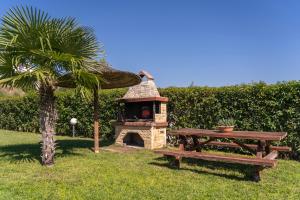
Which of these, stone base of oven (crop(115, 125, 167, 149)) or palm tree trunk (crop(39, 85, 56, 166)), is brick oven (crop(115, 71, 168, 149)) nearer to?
stone base of oven (crop(115, 125, 167, 149))

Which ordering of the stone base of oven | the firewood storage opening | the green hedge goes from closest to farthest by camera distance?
the green hedge → the stone base of oven → the firewood storage opening

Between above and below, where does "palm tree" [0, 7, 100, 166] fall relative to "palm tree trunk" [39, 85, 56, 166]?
above

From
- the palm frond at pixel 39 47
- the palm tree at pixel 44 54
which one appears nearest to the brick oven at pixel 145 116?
the palm tree at pixel 44 54

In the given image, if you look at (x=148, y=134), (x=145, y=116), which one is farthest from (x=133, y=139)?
(x=148, y=134)

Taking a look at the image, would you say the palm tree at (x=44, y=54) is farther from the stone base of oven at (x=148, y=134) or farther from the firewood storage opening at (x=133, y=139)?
the firewood storage opening at (x=133, y=139)

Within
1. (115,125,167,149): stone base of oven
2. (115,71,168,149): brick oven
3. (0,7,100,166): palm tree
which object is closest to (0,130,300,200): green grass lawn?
(0,7,100,166): palm tree

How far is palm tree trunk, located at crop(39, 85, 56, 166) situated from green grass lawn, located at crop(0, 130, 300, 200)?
0.32m

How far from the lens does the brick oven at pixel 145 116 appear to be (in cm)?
956

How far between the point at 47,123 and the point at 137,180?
8.80 ft

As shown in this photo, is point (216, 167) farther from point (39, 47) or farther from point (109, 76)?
point (39, 47)

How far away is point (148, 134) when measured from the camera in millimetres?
9562

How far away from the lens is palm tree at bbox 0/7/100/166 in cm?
624

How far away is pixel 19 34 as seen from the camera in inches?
249

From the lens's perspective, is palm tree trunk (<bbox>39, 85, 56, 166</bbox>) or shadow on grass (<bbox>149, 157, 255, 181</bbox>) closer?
shadow on grass (<bbox>149, 157, 255, 181</bbox>)
